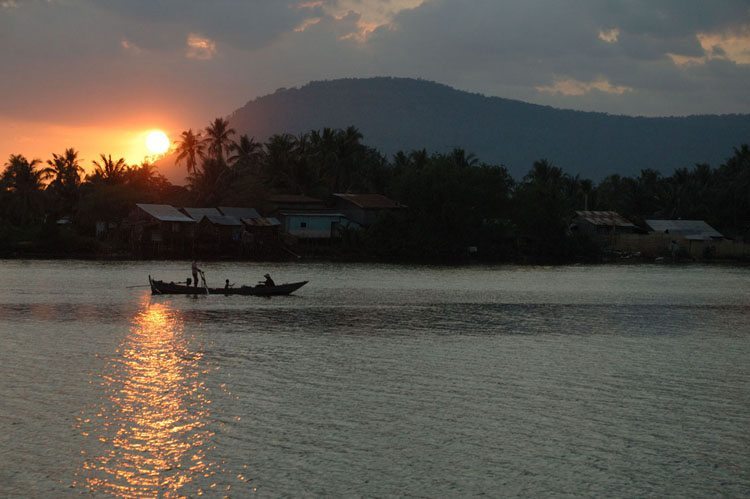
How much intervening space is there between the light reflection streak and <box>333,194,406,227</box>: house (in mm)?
62838

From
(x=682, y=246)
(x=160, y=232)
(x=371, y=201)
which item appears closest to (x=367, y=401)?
(x=160, y=232)

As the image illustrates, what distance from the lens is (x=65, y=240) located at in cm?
8512

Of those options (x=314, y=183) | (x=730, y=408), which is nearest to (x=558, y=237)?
(x=314, y=183)

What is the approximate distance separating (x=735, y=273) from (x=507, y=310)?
45.5 meters

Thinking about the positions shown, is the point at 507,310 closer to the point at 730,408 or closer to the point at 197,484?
the point at 730,408

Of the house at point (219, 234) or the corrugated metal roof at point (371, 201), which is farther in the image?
the corrugated metal roof at point (371, 201)

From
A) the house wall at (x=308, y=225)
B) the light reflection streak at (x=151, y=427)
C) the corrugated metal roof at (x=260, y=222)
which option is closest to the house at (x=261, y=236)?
the corrugated metal roof at (x=260, y=222)

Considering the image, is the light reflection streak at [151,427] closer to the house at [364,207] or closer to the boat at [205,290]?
the boat at [205,290]

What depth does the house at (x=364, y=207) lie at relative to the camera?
9119 centimetres

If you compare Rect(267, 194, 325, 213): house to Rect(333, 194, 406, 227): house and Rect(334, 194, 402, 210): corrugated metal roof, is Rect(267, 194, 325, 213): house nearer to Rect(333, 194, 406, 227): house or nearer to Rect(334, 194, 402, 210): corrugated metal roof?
Rect(333, 194, 406, 227): house

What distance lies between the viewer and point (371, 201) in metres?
93.1

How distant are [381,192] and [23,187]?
40.3m

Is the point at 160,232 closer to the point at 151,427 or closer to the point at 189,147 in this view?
the point at 189,147

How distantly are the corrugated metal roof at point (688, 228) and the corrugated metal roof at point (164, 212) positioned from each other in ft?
176
